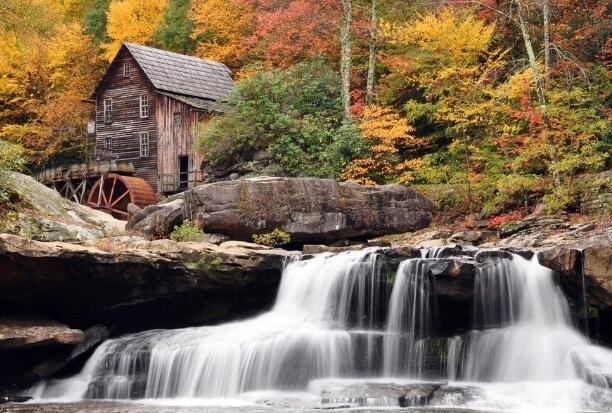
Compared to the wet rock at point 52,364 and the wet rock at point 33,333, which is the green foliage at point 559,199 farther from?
the wet rock at point 33,333

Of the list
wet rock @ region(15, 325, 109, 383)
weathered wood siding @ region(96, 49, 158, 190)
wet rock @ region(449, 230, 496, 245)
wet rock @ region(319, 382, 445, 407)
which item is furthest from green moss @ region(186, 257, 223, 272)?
weathered wood siding @ region(96, 49, 158, 190)

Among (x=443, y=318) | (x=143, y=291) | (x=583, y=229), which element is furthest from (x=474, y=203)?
(x=143, y=291)

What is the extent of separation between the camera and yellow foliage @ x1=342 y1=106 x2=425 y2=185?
25891mm

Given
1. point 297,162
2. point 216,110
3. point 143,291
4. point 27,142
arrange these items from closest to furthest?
point 143,291 → point 297,162 → point 216,110 → point 27,142

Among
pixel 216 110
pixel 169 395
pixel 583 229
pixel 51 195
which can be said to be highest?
pixel 216 110

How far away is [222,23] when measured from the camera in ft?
125

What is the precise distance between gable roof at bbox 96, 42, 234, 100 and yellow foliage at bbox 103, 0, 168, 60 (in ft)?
22.4

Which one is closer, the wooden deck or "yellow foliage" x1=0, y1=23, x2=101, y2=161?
the wooden deck

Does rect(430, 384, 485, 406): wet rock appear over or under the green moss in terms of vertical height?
under

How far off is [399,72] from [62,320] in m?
14.5

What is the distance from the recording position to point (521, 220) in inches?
811

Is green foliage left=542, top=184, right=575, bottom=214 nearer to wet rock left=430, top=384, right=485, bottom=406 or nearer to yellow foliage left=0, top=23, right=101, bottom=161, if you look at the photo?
wet rock left=430, top=384, right=485, bottom=406

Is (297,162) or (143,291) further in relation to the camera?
(297,162)

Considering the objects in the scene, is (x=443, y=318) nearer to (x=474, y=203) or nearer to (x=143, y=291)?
(x=143, y=291)
